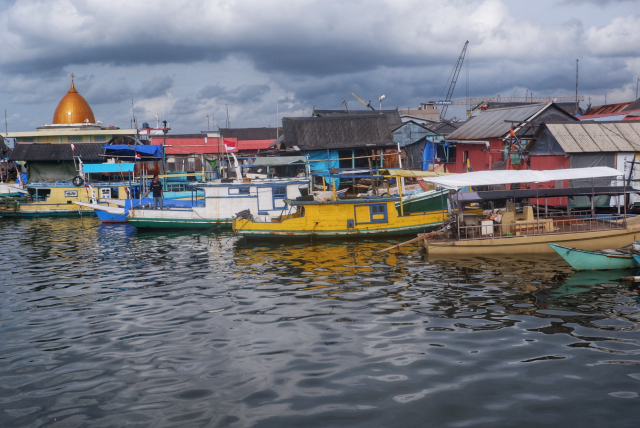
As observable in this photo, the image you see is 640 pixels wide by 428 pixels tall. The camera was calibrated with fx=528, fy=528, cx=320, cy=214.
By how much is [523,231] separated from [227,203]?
15360mm

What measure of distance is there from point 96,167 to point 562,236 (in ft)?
110

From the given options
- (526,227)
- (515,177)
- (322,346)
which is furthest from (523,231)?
(322,346)

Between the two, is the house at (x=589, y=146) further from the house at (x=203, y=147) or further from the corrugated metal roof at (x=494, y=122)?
the house at (x=203, y=147)

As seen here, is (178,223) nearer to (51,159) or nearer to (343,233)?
(343,233)

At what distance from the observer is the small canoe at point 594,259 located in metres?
16.0

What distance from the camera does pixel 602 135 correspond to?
86.8 ft

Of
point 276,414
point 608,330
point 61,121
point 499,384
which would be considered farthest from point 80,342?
point 61,121

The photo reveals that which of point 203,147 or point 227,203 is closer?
point 227,203

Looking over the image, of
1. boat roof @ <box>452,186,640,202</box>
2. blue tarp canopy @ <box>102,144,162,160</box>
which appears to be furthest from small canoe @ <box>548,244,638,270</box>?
blue tarp canopy @ <box>102,144,162,160</box>

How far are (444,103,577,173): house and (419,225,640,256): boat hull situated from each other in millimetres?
10838

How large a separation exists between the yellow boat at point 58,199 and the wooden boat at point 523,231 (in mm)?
25972

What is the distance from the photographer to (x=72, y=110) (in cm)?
7412

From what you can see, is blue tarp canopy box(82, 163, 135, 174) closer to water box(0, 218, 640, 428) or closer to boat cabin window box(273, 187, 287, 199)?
boat cabin window box(273, 187, 287, 199)

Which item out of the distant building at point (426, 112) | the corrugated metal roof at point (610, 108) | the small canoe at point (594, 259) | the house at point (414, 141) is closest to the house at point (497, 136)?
the house at point (414, 141)
